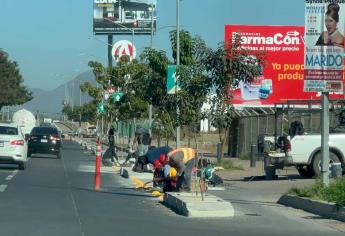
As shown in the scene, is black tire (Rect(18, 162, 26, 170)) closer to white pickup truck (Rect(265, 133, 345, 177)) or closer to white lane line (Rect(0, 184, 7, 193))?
white lane line (Rect(0, 184, 7, 193))

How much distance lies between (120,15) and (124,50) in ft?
123

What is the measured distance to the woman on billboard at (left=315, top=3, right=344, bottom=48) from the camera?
58.6 feet

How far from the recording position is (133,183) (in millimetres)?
26109

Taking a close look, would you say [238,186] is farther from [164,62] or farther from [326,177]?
[164,62]

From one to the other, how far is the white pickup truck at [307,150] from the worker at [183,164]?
6022mm

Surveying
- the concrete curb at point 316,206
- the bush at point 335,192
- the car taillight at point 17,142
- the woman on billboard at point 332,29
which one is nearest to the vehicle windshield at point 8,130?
the car taillight at point 17,142

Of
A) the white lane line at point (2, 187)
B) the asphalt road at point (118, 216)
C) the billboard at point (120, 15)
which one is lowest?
the asphalt road at point (118, 216)

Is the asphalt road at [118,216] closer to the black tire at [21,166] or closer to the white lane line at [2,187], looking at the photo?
the white lane line at [2,187]

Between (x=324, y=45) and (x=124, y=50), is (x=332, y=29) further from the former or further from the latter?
(x=124, y=50)

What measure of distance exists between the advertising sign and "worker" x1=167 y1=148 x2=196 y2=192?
329 cm

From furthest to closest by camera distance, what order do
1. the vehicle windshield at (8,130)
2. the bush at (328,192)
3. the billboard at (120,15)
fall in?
the billboard at (120,15), the vehicle windshield at (8,130), the bush at (328,192)

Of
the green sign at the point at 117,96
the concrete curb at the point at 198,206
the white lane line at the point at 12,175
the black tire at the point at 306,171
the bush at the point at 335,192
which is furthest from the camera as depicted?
the green sign at the point at 117,96

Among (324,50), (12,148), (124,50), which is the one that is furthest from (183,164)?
(124,50)

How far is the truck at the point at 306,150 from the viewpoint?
2472cm
